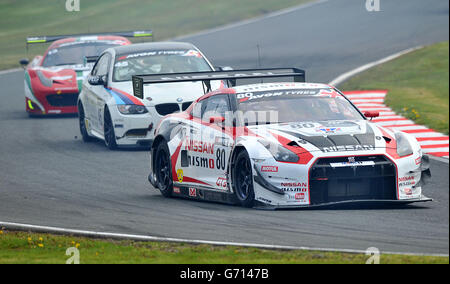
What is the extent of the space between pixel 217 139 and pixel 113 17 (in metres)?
20.8

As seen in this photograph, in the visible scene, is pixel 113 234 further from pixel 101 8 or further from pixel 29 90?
pixel 101 8

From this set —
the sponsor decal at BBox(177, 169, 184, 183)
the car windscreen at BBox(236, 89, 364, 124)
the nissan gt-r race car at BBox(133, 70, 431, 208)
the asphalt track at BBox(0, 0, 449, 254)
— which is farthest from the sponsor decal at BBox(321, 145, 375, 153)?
the sponsor decal at BBox(177, 169, 184, 183)

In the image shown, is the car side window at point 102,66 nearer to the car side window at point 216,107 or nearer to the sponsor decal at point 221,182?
the car side window at point 216,107

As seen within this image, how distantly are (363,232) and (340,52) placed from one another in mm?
19035

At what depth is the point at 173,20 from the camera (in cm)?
3522

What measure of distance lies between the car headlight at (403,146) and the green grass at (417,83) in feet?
21.7

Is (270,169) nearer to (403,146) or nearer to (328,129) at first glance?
(328,129)

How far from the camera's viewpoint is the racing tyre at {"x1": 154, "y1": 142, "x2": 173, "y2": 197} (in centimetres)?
1097

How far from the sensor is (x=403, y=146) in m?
9.37

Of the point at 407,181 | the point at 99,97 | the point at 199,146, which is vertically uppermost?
the point at 99,97

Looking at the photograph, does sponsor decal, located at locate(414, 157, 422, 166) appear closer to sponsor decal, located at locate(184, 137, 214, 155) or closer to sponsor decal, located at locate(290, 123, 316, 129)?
sponsor decal, located at locate(290, 123, 316, 129)

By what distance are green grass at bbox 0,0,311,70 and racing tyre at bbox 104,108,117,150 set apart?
14.3ft

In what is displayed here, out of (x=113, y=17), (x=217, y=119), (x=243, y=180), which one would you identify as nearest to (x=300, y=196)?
(x=243, y=180)

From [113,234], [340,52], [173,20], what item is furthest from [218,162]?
[173,20]
